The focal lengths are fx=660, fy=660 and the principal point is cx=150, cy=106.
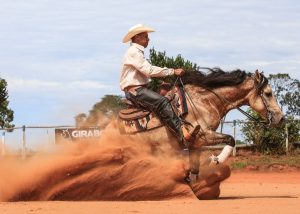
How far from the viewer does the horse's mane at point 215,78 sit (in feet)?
42.5

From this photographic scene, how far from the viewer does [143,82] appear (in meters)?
12.2

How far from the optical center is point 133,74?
12023mm

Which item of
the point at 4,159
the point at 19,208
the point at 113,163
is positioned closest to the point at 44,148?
the point at 4,159

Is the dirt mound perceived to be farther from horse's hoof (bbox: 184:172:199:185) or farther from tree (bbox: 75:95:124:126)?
tree (bbox: 75:95:124:126)

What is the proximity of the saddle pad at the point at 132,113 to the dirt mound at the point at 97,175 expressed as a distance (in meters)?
0.43

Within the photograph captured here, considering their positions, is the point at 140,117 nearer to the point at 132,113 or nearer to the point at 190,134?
the point at 132,113

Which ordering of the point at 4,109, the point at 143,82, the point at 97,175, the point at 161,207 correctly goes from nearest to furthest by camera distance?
the point at 161,207, the point at 97,175, the point at 143,82, the point at 4,109

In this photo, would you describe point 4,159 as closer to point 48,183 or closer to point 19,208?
point 48,183

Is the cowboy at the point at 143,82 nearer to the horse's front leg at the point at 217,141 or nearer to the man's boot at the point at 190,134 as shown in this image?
the man's boot at the point at 190,134

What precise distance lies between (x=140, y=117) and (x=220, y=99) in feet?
5.88

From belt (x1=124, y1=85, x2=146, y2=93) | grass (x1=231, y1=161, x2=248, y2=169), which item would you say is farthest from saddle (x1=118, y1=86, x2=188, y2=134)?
grass (x1=231, y1=161, x2=248, y2=169)

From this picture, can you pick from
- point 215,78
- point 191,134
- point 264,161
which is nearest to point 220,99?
point 215,78

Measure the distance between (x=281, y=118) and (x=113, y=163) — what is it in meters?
3.67

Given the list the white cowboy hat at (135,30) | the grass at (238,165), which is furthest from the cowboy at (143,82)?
the grass at (238,165)
